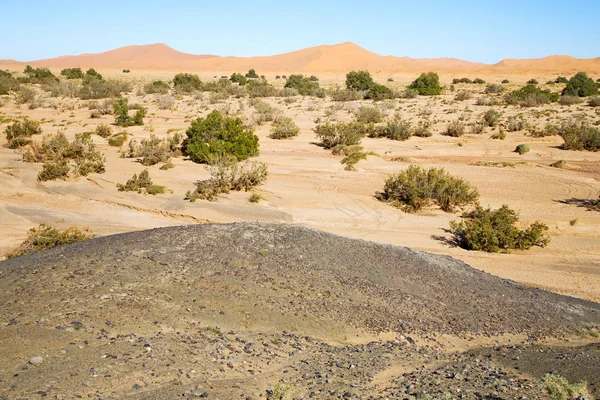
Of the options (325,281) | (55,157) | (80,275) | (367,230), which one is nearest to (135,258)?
(80,275)

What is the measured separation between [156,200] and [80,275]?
791 cm

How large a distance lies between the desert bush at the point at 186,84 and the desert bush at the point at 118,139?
2059 centimetres

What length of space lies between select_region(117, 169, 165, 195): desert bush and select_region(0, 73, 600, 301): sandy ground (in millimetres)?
281

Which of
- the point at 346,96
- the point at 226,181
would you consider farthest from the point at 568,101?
the point at 226,181

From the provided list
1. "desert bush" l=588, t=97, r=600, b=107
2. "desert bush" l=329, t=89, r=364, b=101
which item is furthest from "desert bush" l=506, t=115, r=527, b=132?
"desert bush" l=329, t=89, r=364, b=101

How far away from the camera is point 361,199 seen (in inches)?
626

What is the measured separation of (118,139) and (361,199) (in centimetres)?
1252

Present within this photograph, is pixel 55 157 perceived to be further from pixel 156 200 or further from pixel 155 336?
pixel 155 336

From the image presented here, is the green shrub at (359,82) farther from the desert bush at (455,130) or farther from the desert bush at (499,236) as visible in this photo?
the desert bush at (499,236)

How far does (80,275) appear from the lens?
7.01 meters

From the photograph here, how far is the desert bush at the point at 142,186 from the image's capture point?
15.4m

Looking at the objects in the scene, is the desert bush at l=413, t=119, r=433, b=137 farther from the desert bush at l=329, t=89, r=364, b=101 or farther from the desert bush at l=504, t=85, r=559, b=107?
the desert bush at l=329, t=89, r=364, b=101

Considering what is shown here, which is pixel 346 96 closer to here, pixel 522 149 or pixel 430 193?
pixel 522 149

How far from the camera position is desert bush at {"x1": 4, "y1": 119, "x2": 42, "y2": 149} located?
71.6 feet
